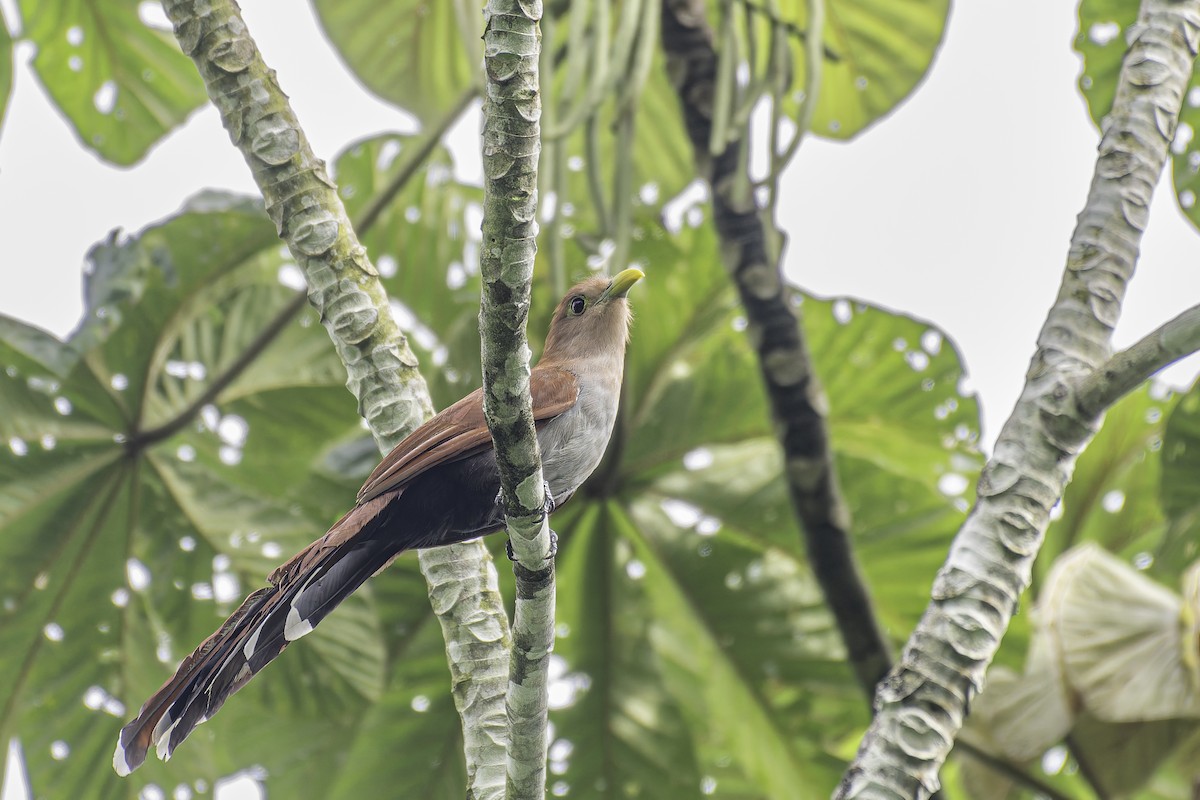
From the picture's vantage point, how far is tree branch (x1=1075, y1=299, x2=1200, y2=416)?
7.20ft

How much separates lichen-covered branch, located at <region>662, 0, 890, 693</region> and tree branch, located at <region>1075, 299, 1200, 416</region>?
47.7 inches

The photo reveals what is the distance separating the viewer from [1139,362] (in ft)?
7.59

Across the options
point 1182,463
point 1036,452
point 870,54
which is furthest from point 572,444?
point 870,54

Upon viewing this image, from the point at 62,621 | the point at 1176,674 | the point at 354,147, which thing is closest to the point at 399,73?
the point at 354,147

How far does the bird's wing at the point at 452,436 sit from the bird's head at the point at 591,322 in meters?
0.26

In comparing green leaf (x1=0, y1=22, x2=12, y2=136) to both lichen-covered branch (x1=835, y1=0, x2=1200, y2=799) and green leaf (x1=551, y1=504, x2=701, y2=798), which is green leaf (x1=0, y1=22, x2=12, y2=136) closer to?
green leaf (x1=551, y1=504, x2=701, y2=798)

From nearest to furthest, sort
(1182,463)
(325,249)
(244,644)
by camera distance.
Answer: (244,644) < (325,249) < (1182,463)

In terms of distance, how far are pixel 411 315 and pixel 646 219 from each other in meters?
1.00

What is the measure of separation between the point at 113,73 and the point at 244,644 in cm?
347

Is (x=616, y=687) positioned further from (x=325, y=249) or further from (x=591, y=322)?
(x=325, y=249)

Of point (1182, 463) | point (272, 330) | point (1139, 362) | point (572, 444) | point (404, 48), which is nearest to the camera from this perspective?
point (1139, 362)

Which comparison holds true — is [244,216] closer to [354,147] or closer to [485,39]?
[354,147]

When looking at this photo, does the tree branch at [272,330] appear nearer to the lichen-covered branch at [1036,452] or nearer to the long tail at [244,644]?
the long tail at [244,644]

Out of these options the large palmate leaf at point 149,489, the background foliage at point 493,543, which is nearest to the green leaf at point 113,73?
the background foliage at point 493,543
